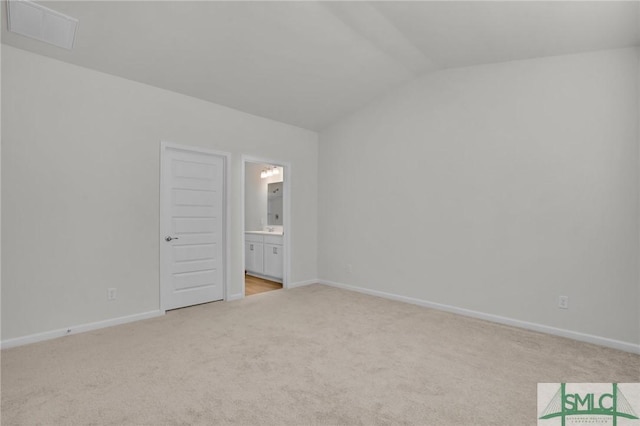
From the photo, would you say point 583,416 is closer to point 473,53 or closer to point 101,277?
point 473,53

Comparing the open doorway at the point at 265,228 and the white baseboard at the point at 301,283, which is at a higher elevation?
the open doorway at the point at 265,228

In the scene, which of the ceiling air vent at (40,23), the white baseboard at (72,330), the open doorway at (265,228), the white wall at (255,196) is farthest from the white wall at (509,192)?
the ceiling air vent at (40,23)

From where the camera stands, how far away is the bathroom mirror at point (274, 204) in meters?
6.86

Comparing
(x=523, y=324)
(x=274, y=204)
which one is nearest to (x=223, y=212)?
(x=274, y=204)

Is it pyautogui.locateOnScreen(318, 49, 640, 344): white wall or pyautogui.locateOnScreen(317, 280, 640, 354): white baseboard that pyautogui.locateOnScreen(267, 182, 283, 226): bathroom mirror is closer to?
pyautogui.locateOnScreen(318, 49, 640, 344): white wall

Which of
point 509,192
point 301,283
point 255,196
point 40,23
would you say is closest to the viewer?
point 40,23

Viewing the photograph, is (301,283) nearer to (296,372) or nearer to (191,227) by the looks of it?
(191,227)

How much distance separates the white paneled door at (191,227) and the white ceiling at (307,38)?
2.94 ft

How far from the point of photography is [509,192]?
3.78 metres

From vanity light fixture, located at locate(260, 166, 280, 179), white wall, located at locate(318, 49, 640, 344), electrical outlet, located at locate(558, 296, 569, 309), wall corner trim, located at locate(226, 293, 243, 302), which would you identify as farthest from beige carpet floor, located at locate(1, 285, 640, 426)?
vanity light fixture, located at locate(260, 166, 280, 179)

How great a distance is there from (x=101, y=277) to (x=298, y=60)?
3.27 metres

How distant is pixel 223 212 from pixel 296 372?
2763mm

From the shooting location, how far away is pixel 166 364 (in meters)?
2.71

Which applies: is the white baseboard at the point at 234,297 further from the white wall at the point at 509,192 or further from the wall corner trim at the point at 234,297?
the white wall at the point at 509,192
